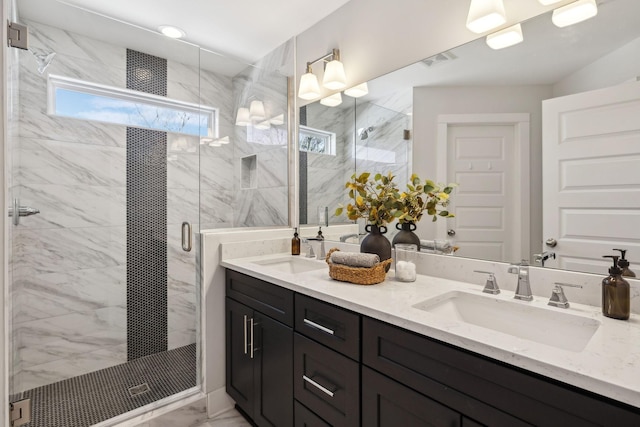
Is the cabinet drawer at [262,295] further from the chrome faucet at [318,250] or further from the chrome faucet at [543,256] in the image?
the chrome faucet at [543,256]

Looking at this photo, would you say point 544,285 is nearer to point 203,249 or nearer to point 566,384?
point 566,384

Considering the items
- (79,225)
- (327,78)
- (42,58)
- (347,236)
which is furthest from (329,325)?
(42,58)

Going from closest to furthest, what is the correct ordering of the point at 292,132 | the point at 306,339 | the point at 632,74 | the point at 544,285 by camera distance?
the point at 632,74, the point at 544,285, the point at 306,339, the point at 292,132

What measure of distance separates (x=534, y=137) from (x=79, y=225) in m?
2.39

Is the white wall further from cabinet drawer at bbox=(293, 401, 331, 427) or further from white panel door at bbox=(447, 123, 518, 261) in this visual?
cabinet drawer at bbox=(293, 401, 331, 427)

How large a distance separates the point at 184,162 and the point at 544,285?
80.7 inches

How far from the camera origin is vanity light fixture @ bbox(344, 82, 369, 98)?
6.15ft

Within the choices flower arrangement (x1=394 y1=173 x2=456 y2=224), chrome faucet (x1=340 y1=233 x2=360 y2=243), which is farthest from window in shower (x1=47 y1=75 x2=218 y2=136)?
flower arrangement (x1=394 y1=173 x2=456 y2=224)

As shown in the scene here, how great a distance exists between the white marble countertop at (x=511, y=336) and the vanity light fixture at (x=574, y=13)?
100cm

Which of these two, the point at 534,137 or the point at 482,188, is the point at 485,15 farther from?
the point at 482,188

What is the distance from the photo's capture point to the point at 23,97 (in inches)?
65.8

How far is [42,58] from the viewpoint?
1700mm

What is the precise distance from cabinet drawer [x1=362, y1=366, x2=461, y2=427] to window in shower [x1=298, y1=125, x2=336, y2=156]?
1426 mm

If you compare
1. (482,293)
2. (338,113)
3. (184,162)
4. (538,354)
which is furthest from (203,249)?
(538,354)
